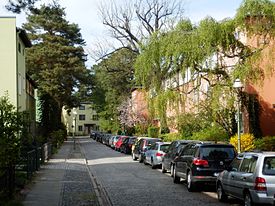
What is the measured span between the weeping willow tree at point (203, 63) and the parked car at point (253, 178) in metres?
13.3

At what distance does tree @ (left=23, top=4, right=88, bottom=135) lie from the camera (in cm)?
6575

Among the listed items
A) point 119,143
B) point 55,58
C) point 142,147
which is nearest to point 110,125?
point 55,58

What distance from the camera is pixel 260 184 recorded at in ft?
38.5

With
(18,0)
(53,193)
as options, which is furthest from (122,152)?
(18,0)

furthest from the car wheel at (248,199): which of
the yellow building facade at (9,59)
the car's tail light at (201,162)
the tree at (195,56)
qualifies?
the yellow building facade at (9,59)

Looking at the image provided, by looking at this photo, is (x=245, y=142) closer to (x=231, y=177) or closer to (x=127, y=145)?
(x=231, y=177)

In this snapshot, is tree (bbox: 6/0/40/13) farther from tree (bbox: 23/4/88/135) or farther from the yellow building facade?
tree (bbox: 23/4/88/135)

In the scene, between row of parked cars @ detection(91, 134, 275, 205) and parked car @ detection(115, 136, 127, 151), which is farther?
parked car @ detection(115, 136, 127, 151)

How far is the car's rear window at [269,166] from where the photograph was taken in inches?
466

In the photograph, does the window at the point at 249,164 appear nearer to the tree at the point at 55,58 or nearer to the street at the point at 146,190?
the street at the point at 146,190

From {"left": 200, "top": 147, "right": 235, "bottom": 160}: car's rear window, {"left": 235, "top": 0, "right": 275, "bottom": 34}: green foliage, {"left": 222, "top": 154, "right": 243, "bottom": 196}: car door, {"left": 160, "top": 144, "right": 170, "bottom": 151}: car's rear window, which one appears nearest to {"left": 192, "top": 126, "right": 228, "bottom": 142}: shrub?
{"left": 160, "top": 144, "right": 170, "bottom": 151}: car's rear window

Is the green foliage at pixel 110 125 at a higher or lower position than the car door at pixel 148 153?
higher

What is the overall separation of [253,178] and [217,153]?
545 centimetres

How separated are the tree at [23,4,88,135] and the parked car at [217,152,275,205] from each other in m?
52.3
